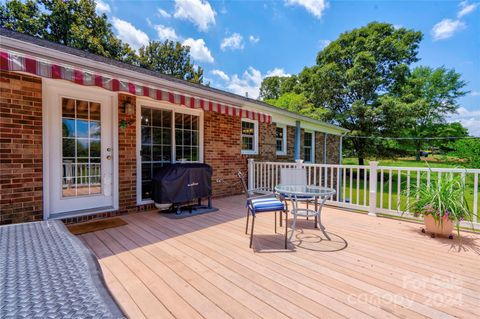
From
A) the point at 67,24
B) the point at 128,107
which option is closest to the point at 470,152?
the point at 128,107

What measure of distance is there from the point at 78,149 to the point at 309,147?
9.87 metres

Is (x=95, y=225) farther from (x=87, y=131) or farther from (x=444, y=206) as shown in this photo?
(x=444, y=206)

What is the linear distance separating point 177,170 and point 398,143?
2089 cm

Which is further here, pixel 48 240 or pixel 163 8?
pixel 163 8

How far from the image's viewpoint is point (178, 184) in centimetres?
448

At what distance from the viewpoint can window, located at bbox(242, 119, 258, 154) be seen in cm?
766

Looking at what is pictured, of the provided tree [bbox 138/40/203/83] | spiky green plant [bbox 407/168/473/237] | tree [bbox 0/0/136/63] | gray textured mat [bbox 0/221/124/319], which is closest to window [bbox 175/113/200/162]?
gray textured mat [bbox 0/221/124/319]

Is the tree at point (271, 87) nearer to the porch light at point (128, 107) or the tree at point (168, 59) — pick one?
the tree at point (168, 59)

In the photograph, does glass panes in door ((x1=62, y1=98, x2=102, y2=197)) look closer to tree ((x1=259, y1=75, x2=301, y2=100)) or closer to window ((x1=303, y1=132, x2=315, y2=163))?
window ((x1=303, y1=132, x2=315, y2=163))

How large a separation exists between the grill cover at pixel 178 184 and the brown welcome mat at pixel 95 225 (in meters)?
0.77

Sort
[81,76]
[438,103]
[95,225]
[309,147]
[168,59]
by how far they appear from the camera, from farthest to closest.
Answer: [438,103], [168,59], [309,147], [95,225], [81,76]

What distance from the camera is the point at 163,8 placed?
470 inches

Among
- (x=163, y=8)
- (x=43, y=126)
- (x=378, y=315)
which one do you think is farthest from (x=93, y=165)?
(x=163, y=8)

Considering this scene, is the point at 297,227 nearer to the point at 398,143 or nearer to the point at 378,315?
the point at 378,315
